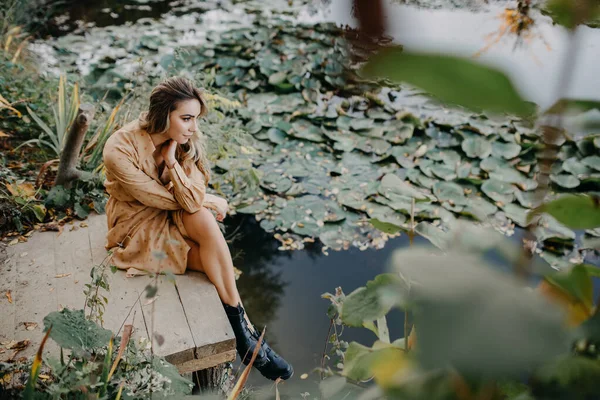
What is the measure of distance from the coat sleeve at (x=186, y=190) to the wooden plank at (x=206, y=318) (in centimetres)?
31

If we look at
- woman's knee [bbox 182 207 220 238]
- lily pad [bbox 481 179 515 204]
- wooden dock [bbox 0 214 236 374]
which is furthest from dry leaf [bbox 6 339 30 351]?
lily pad [bbox 481 179 515 204]

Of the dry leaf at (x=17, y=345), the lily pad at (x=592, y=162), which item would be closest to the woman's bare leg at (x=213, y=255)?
the dry leaf at (x=17, y=345)

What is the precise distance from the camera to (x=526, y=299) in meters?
0.21

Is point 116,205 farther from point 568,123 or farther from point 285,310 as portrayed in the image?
point 568,123

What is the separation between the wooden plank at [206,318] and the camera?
5.66ft

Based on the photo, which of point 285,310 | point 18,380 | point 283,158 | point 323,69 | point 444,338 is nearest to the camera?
point 444,338

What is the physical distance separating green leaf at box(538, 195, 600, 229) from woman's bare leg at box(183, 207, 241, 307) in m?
1.78

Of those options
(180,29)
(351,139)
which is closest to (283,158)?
(351,139)

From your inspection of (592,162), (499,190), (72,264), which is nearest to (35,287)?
(72,264)

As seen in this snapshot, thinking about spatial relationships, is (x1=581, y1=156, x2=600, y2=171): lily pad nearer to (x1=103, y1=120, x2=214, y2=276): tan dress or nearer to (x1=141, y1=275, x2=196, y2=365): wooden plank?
(x1=103, y1=120, x2=214, y2=276): tan dress

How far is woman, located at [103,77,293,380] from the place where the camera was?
2.00 metres

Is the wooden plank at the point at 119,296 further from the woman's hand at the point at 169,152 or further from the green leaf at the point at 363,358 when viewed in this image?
the green leaf at the point at 363,358

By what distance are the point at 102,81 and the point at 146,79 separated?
0.37 m

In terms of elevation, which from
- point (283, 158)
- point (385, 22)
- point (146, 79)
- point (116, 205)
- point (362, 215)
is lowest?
point (362, 215)
